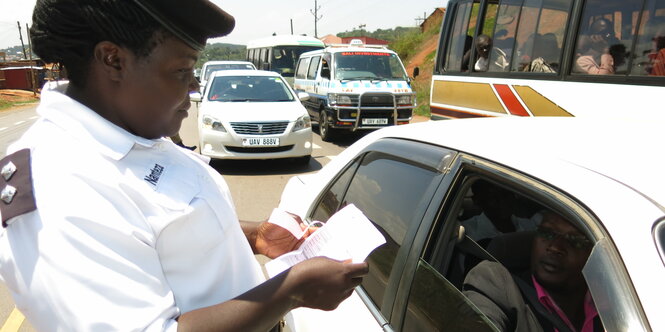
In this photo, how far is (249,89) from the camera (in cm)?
865

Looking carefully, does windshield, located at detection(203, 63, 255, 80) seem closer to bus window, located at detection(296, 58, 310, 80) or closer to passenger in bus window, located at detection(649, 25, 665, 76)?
bus window, located at detection(296, 58, 310, 80)

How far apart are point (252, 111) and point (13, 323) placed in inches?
190

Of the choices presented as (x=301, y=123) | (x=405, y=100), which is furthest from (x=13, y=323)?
(x=405, y=100)

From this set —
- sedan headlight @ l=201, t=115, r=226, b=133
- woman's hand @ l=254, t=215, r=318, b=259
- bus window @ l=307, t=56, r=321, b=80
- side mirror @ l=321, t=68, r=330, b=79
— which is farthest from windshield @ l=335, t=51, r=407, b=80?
woman's hand @ l=254, t=215, r=318, b=259

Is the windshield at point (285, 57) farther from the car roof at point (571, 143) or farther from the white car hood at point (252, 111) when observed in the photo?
the car roof at point (571, 143)

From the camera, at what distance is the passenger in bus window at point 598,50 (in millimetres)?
5031

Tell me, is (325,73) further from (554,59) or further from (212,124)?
(554,59)

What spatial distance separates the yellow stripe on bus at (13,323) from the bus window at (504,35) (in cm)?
586

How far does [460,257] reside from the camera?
1680 mm

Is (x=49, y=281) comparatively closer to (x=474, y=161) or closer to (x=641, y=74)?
(x=474, y=161)

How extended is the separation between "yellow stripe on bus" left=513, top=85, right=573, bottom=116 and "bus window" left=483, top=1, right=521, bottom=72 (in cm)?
61

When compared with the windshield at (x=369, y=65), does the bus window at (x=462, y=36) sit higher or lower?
higher

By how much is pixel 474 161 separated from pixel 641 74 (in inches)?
166

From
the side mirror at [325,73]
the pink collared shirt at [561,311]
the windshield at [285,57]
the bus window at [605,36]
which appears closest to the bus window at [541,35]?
the bus window at [605,36]
